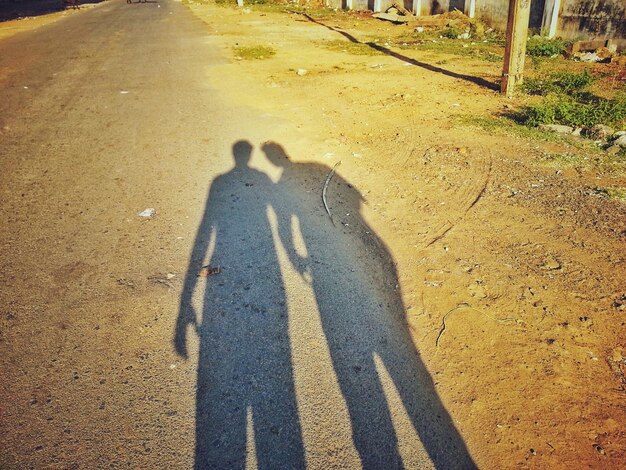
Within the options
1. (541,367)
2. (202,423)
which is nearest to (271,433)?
(202,423)

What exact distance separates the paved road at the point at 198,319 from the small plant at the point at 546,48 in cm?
967

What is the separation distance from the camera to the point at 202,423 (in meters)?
2.34

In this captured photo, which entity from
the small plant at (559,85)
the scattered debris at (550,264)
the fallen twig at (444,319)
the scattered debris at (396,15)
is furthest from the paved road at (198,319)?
the scattered debris at (396,15)

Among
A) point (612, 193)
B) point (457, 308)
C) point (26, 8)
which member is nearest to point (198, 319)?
point (457, 308)

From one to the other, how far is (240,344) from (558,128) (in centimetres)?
595

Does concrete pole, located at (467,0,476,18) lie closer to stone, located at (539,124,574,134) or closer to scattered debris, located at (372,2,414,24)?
scattered debris, located at (372,2,414,24)

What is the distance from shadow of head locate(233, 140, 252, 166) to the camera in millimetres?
5512

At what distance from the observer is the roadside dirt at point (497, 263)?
7.76 feet

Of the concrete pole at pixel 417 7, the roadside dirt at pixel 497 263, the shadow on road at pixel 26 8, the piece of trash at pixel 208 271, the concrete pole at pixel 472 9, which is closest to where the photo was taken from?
the roadside dirt at pixel 497 263

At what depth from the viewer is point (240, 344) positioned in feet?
9.32

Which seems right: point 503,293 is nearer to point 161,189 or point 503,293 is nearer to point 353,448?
point 353,448

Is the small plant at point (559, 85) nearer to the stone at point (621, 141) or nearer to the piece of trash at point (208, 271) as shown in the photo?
the stone at point (621, 141)

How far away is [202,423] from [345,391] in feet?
2.96

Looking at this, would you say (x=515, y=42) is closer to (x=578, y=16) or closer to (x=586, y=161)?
(x=586, y=161)
